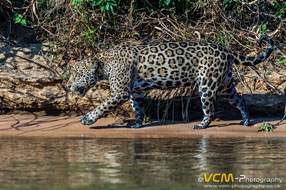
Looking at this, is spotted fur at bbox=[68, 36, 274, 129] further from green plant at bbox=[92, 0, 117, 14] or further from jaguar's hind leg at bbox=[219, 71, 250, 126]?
green plant at bbox=[92, 0, 117, 14]

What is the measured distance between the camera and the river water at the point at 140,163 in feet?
14.3

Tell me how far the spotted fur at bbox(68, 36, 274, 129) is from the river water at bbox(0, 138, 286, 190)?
95 centimetres

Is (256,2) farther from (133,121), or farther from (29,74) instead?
(29,74)

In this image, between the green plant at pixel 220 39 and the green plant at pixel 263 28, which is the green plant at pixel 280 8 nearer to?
the green plant at pixel 263 28

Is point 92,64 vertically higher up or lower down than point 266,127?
higher up

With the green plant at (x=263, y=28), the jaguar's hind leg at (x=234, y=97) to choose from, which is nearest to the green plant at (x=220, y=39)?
the green plant at (x=263, y=28)

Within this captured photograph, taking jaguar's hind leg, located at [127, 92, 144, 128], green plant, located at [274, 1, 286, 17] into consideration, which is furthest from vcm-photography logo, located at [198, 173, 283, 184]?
green plant, located at [274, 1, 286, 17]

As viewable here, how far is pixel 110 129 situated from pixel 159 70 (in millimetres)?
1095

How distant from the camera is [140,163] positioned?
5195 millimetres

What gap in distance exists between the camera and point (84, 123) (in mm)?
7742

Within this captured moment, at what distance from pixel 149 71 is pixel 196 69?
2.18ft

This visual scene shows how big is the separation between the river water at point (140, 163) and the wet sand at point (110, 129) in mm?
447

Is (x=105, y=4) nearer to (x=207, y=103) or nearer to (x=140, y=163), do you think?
(x=207, y=103)

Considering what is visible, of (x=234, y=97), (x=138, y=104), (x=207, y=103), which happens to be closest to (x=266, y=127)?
(x=234, y=97)
